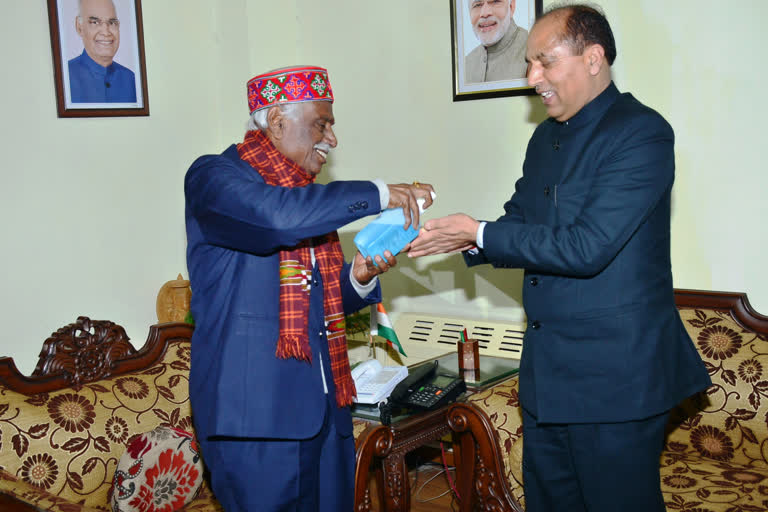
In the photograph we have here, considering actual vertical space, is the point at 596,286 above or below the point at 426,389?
above

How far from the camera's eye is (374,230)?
7.00 ft

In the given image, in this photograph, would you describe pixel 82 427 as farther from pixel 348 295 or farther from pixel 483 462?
pixel 483 462

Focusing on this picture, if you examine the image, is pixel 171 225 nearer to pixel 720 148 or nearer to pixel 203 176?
pixel 203 176

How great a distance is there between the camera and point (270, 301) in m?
1.87

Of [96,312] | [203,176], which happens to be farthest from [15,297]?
[203,176]

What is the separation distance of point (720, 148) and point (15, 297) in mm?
3298

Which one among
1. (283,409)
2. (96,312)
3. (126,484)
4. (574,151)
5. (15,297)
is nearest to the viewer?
(283,409)

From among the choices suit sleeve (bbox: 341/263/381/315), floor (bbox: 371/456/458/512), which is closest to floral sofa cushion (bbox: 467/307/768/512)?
floor (bbox: 371/456/458/512)

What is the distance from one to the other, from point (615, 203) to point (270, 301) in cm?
97

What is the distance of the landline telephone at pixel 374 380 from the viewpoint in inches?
113

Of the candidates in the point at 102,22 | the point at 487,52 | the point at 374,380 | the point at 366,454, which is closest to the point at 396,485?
the point at 366,454

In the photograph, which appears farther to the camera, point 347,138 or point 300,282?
point 347,138

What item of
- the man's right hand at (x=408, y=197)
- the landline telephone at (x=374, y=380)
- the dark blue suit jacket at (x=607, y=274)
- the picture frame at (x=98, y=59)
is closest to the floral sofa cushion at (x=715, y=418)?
the landline telephone at (x=374, y=380)

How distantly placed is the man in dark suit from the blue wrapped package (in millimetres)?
284
